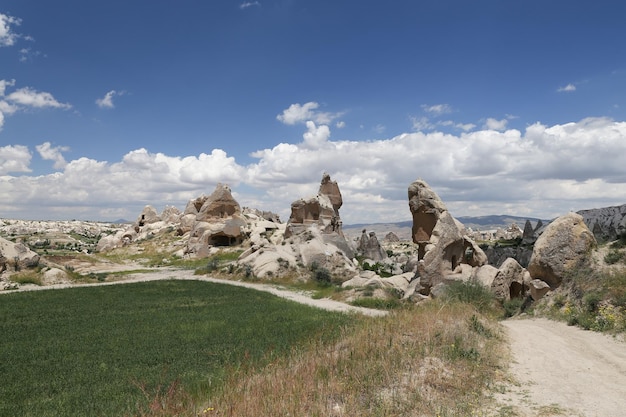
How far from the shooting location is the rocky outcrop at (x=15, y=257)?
36306 millimetres

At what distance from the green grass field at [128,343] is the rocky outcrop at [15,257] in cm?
1192

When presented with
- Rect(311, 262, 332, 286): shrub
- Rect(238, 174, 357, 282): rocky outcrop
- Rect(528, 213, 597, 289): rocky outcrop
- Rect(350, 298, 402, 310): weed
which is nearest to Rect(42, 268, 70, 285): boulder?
Rect(238, 174, 357, 282): rocky outcrop

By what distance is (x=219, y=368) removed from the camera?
11.4 meters

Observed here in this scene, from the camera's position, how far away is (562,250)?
20.2 m

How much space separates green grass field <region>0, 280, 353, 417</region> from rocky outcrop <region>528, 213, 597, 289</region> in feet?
34.0

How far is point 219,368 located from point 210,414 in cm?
429

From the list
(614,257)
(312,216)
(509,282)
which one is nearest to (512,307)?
(509,282)

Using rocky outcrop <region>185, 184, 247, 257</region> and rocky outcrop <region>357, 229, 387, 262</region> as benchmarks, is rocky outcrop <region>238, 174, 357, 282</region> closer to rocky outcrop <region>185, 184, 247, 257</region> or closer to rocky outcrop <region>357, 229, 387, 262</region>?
rocky outcrop <region>357, 229, 387, 262</region>

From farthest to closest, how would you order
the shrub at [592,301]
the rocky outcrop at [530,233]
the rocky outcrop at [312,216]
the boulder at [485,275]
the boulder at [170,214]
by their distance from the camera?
the boulder at [170,214] < the rocky outcrop at [530,233] < the rocky outcrop at [312,216] < the boulder at [485,275] < the shrub at [592,301]

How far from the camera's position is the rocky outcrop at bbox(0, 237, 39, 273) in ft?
119

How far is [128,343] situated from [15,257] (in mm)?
29906

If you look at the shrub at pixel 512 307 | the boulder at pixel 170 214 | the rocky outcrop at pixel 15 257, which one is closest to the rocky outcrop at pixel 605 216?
the shrub at pixel 512 307

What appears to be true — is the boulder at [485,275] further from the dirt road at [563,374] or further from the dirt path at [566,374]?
the dirt path at [566,374]

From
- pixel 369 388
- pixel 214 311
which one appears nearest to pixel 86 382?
pixel 369 388
